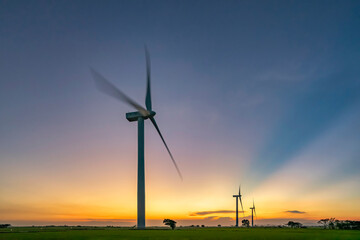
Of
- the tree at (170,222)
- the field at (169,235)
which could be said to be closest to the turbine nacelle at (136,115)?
the field at (169,235)

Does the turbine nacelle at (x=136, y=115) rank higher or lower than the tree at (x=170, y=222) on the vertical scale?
higher

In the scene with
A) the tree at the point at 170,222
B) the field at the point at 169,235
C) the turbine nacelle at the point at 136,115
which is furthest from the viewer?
the tree at the point at 170,222

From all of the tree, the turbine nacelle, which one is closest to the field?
the turbine nacelle

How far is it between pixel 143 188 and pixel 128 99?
2376cm

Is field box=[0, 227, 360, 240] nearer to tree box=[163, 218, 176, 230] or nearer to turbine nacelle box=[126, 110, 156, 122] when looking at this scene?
turbine nacelle box=[126, 110, 156, 122]

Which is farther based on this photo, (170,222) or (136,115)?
(170,222)

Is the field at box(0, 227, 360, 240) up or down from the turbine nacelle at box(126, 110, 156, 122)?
down

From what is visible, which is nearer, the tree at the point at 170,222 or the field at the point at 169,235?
the field at the point at 169,235

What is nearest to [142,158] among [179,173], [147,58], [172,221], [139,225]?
[179,173]

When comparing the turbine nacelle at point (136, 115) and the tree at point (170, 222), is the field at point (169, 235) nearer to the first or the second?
the turbine nacelle at point (136, 115)

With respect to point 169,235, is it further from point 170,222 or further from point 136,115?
point 170,222

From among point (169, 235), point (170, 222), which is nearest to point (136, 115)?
point (169, 235)

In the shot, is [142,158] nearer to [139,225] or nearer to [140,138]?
[140,138]

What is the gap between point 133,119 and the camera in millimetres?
86062
